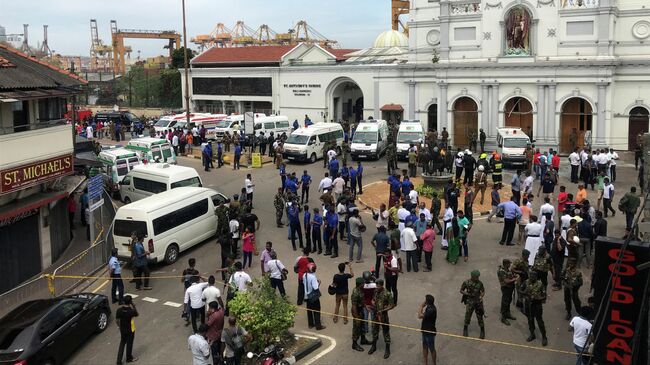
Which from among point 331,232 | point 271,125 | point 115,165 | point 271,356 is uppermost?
point 271,125

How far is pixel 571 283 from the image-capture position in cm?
1291

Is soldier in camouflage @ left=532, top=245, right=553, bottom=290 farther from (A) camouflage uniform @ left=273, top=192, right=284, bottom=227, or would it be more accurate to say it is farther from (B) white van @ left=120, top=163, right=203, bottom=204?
(B) white van @ left=120, top=163, right=203, bottom=204

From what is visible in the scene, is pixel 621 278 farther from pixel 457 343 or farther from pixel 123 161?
pixel 123 161

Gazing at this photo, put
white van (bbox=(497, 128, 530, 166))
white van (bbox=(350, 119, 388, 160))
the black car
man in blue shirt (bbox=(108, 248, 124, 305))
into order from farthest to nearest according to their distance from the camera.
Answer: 1. white van (bbox=(350, 119, 388, 160))
2. white van (bbox=(497, 128, 530, 166))
3. man in blue shirt (bbox=(108, 248, 124, 305))
4. the black car

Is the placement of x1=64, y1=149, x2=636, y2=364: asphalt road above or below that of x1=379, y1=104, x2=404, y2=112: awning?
below

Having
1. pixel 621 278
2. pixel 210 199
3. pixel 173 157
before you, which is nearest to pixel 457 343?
pixel 621 278

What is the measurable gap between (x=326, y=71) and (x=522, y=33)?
1616 cm

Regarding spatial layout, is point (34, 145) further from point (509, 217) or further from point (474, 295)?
point (509, 217)

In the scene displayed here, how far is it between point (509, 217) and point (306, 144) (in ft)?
54.3

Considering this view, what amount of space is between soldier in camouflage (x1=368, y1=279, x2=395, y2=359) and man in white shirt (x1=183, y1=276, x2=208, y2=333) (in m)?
3.82

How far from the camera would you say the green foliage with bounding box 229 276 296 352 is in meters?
11.6

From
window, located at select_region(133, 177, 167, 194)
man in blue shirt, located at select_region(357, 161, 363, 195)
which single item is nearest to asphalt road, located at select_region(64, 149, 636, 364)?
window, located at select_region(133, 177, 167, 194)

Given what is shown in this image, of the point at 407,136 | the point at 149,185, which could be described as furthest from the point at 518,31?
the point at 149,185

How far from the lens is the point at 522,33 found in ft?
120
